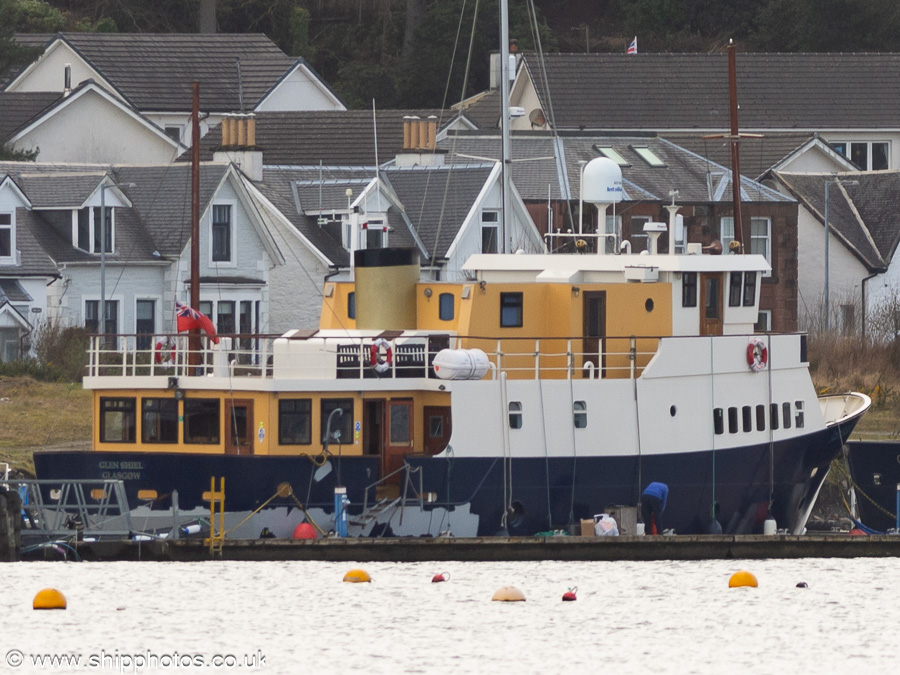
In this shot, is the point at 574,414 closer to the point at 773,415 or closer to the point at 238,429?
the point at 773,415

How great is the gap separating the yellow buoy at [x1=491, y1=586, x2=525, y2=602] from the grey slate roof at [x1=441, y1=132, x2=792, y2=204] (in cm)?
3086

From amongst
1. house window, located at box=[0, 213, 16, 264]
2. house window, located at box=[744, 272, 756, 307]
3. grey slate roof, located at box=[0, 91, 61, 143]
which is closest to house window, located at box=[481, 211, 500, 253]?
house window, located at box=[0, 213, 16, 264]

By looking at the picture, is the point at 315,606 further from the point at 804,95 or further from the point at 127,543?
the point at 804,95

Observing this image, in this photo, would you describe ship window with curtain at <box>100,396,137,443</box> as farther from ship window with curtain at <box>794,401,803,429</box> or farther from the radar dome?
ship window with curtain at <box>794,401,803,429</box>

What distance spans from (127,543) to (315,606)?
Answer: 3.28m

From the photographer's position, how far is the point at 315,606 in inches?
1195

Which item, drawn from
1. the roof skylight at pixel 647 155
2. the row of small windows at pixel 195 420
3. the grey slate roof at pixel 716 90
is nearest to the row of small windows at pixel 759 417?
the row of small windows at pixel 195 420

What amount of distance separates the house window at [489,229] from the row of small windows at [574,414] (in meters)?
25.7

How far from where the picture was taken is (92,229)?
58281 mm

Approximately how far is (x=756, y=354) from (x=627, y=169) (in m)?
29.5

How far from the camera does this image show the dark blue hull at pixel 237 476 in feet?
106

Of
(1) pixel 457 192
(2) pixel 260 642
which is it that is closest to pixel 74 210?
(1) pixel 457 192

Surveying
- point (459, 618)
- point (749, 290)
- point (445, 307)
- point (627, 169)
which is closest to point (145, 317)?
point (627, 169)

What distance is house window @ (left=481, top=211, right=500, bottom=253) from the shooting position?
59.0 metres
